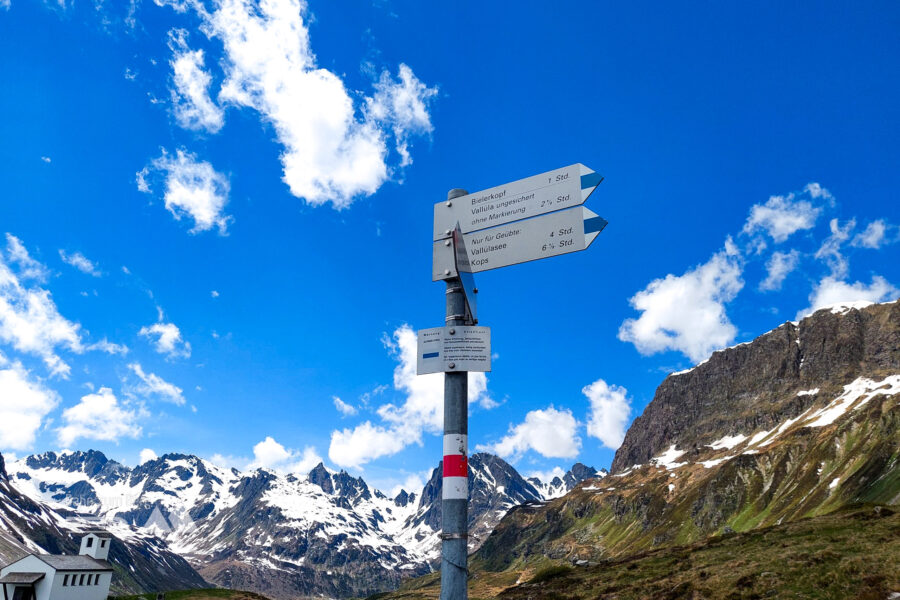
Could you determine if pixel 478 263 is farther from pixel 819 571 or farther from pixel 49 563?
pixel 49 563

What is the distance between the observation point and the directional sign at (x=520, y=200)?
36.8ft

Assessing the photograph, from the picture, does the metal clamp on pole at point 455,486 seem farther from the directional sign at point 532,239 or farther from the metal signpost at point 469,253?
the directional sign at point 532,239

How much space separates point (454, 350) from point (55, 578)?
235 ft

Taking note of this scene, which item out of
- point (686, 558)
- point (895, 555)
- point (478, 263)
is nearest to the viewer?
point (478, 263)

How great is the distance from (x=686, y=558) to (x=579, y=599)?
14276mm

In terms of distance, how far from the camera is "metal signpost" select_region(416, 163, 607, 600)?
1014 cm

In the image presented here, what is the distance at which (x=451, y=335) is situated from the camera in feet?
35.8

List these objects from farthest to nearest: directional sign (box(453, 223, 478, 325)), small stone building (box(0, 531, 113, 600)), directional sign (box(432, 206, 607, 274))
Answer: small stone building (box(0, 531, 113, 600)), directional sign (box(453, 223, 478, 325)), directional sign (box(432, 206, 607, 274))

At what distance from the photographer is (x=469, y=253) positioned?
38.4 ft

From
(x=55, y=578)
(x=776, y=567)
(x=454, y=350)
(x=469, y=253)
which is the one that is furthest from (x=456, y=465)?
(x=55, y=578)

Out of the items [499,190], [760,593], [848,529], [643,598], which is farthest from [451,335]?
[848,529]

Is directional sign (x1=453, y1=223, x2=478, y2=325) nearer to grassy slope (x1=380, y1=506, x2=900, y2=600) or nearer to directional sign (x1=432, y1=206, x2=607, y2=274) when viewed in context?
directional sign (x1=432, y1=206, x2=607, y2=274)

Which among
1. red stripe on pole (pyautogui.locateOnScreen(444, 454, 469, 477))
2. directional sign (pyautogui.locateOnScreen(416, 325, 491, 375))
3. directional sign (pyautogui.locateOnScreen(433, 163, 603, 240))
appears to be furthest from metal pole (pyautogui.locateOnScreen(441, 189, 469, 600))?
directional sign (pyautogui.locateOnScreen(433, 163, 603, 240))

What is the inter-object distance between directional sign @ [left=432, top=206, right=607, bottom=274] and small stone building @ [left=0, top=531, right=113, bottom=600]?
71.0m
